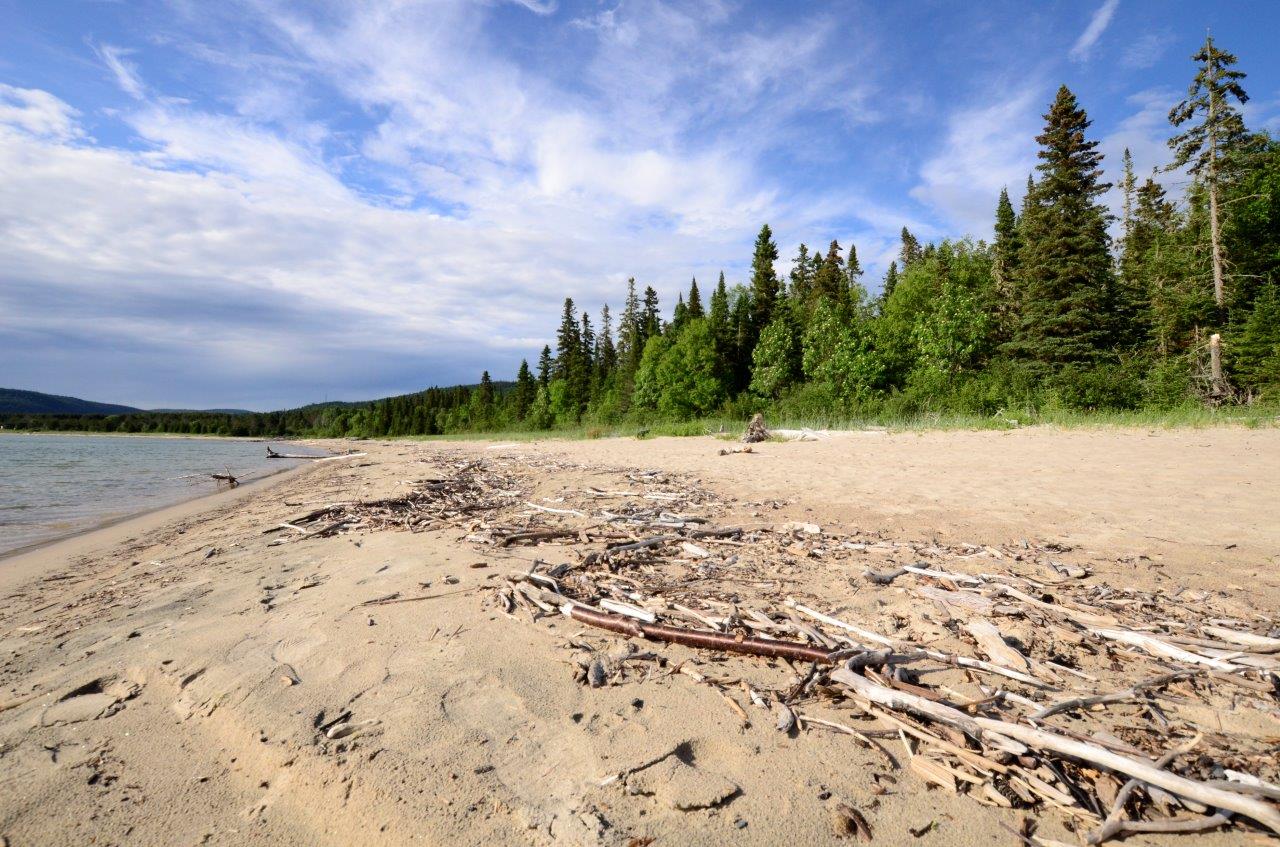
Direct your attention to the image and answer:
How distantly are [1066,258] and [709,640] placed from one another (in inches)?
1420

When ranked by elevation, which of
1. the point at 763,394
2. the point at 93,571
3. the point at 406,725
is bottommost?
the point at 93,571

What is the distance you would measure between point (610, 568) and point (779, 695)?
223 cm

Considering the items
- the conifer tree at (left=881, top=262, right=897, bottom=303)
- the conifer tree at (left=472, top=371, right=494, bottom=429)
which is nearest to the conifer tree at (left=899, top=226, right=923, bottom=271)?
the conifer tree at (left=881, top=262, right=897, bottom=303)

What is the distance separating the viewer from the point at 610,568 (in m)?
4.66

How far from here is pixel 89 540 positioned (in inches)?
348

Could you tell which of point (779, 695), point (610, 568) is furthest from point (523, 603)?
point (779, 695)

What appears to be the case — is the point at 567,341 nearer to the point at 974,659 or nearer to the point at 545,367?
the point at 545,367

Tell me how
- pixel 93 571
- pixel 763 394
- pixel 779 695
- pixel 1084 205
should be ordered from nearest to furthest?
1. pixel 779 695
2. pixel 93 571
3. pixel 1084 205
4. pixel 763 394

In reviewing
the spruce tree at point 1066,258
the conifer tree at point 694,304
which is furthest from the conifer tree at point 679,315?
the spruce tree at point 1066,258

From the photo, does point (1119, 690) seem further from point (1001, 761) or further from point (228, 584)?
point (228, 584)

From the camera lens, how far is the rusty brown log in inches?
116

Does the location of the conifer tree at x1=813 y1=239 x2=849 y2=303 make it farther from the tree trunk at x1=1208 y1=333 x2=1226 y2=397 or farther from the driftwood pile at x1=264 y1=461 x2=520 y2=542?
the driftwood pile at x1=264 y1=461 x2=520 y2=542

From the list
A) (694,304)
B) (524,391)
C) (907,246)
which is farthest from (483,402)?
(907,246)

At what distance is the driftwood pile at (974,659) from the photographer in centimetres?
201
